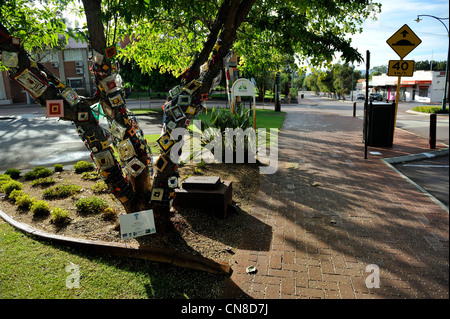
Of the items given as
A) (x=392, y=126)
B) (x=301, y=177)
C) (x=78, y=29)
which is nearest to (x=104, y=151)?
(x=78, y=29)

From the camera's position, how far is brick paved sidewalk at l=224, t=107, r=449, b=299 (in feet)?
11.0

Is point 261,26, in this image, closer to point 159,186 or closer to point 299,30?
point 299,30

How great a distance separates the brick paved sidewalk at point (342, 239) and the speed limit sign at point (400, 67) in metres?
2.29

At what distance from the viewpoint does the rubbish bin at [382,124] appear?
10.3 metres

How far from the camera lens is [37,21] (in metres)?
5.52

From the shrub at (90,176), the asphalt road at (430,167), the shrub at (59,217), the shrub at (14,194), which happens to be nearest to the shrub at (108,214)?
the shrub at (59,217)

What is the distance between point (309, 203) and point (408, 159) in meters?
4.64

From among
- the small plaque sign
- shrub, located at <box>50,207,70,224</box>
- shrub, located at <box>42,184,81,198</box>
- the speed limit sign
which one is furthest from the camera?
the speed limit sign

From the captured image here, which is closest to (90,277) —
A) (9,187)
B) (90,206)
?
(90,206)

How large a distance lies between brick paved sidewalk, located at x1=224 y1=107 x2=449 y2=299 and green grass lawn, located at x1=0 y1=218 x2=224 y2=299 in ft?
1.73
